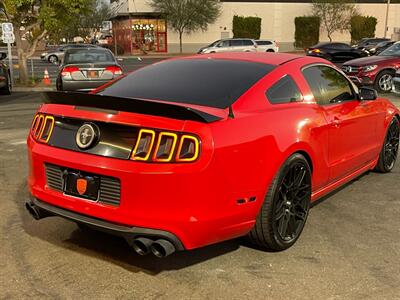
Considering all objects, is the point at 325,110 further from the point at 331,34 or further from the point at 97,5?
the point at 97,5

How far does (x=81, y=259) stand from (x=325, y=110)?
7.98 ft

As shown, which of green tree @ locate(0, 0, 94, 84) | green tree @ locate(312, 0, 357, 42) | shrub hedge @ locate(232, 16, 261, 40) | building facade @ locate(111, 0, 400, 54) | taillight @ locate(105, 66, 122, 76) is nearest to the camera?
taillight @ locate(105, 66, 122, 76)

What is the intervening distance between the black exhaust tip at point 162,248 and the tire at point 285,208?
80 centimetres

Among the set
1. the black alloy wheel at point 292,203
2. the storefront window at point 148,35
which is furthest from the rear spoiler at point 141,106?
the storefront window at point 148,35

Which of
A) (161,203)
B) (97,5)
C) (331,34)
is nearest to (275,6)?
(331,34)

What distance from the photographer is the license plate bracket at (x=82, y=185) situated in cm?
338

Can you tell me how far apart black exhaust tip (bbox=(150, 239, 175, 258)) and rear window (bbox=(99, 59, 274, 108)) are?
42.2 inches

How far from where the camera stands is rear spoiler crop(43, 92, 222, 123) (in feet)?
10.6

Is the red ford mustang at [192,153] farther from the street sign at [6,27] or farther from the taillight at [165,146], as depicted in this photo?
the street sign at [6,27]

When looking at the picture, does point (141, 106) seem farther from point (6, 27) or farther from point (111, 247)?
point (6, 27)

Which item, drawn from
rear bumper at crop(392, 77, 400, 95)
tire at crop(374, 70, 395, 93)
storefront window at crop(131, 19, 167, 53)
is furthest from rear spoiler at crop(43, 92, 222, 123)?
storefront window at crop(131, 19, 167, 53)

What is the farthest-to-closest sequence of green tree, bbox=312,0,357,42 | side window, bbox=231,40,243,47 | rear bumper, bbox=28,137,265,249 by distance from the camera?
green tree, bbox=312,0,357,42
side window, bbox=231,40,243,47
rear bumper, bbox=28,137,265,249

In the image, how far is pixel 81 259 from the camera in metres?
3.77

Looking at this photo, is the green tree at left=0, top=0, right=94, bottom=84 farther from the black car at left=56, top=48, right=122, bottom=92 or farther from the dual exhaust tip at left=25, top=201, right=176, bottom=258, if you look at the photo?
the dual exhaust tip at left=25, top=201, right=176, bottom=258
